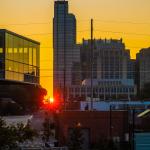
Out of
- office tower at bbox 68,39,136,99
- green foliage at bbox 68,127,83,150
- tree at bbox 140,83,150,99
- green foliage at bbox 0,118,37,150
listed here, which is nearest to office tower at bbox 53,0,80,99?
office tower at bbox 68,39,136,99

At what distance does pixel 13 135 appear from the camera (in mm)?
18234

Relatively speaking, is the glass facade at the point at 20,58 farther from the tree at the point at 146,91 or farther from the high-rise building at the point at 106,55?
the tree at the point at 146,91

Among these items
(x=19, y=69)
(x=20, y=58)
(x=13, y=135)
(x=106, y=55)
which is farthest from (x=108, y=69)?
(x=13, y=135)

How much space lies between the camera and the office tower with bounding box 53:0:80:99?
254 ft

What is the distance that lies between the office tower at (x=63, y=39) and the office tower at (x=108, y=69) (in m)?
2.15

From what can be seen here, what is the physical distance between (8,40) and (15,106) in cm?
565

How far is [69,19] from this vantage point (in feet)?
264

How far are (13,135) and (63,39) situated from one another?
2407 inches

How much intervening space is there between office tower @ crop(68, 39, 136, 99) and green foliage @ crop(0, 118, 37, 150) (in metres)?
64.4

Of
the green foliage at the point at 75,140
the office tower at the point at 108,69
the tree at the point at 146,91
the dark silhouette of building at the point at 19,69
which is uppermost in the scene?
the office tower at the point at 108,69

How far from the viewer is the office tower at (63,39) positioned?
7738 centimetres

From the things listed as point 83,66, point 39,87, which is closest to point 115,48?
point 83,66

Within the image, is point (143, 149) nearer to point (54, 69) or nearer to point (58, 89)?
point (54, 69)

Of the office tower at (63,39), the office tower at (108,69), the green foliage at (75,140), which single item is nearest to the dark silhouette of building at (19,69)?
the green foliage at (75,140)
